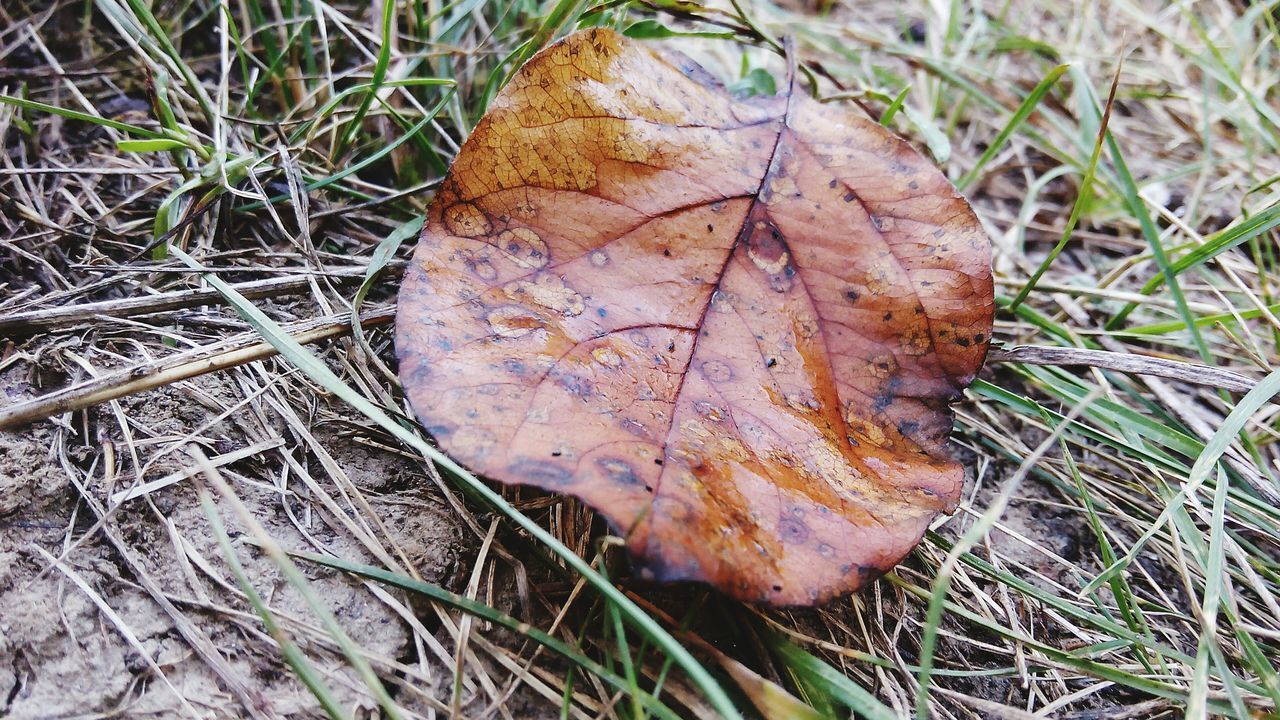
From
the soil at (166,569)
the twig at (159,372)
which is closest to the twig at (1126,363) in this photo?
the soil at (166,569)

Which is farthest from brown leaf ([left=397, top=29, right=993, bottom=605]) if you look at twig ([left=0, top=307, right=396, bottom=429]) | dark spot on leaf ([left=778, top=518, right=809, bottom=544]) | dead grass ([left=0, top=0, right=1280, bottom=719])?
twig ([left=0, top=307, right=396, bottom=429])

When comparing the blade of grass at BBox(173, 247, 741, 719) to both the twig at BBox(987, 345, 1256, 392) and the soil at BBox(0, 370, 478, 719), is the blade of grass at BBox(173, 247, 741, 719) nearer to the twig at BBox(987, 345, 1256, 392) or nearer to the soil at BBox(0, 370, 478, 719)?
the soil at BBox(0, 370, 478, 719)

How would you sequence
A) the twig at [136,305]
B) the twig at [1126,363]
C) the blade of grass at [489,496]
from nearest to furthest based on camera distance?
the blade of grass at [489,496] < the twig at [136,305] < the twig at [1126,363]

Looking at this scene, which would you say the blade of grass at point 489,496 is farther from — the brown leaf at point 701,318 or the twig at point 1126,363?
the twig at point 1126,363

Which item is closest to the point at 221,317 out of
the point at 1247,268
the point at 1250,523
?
the point at 1250,523

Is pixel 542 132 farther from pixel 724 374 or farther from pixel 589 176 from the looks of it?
pixel 724 374

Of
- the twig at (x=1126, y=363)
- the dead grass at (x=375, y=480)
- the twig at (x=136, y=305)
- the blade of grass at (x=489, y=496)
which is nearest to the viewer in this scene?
the blade of grass at (x=489, y=496)

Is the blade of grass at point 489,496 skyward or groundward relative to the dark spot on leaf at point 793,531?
groundward

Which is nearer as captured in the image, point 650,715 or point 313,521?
point 650,715
